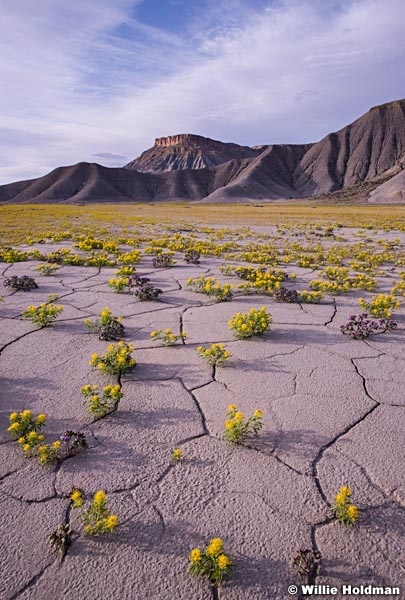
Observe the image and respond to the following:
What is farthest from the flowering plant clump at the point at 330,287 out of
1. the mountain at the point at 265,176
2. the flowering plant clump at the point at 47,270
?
the mountain at the point at 265,176

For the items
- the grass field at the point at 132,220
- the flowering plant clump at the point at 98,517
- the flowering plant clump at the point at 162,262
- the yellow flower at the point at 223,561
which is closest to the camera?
the yellow flower at the point at 223,561

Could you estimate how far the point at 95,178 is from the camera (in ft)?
482

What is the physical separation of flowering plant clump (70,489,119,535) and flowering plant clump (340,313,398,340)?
138 inches

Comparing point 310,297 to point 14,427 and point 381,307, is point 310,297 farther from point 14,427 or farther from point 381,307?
point 14,427

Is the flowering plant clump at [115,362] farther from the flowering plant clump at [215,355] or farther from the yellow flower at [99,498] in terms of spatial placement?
the yellow flower at [99,498]

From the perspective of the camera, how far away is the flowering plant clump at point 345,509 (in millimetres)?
2062

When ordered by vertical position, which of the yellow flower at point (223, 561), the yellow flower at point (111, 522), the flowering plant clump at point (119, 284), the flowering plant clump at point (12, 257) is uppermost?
the flowering plant clump at point (12, 257)

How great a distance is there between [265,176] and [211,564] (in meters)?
158

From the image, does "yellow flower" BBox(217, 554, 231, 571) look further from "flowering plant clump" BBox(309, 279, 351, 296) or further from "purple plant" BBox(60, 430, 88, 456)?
"flowering plant clump" BBox(309, 279, 351, 296)

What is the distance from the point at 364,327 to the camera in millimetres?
4645

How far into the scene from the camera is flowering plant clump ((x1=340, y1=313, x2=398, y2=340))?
4594mm

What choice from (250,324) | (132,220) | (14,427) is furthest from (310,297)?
(132,220)

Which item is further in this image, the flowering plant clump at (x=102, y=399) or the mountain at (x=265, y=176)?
the mountain at (x=265, y=176)

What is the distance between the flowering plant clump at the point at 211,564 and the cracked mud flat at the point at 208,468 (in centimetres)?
4
